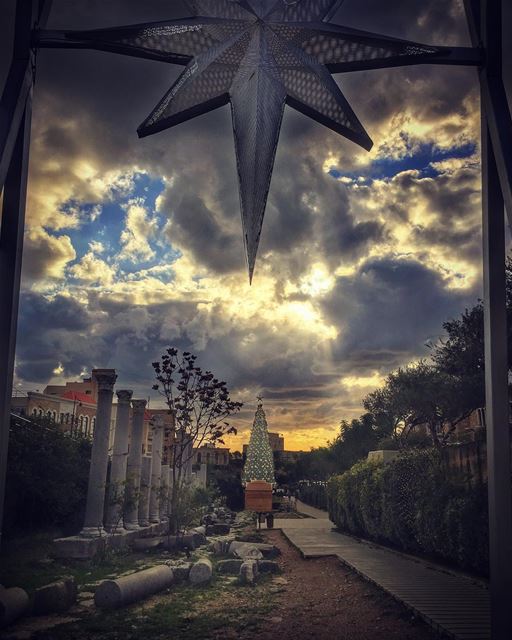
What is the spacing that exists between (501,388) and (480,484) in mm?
6341

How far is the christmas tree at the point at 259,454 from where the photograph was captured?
32031mm

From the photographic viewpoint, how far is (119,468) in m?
18.5

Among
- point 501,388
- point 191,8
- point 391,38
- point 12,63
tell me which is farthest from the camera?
point 191,8

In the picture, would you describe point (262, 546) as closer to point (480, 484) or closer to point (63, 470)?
point (63, 470)

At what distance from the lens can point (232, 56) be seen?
23.0 feet

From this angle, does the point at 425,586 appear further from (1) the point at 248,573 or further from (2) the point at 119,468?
(2) the point at 119,468

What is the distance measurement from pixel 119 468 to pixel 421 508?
10.0 meters

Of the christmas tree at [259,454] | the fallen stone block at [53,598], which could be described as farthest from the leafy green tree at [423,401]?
the fallen stone block at [53,598]

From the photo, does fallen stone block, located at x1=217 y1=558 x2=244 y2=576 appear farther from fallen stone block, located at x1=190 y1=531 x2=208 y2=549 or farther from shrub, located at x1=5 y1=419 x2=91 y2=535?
shrub, located at x1=5 y1=419 x2=91 y2=535

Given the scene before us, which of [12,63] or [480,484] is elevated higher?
[12,63]

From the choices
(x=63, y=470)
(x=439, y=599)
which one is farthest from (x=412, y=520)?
(x=63, y=470)

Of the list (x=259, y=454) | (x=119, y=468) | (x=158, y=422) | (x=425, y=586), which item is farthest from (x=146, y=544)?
(x=259, y=454)

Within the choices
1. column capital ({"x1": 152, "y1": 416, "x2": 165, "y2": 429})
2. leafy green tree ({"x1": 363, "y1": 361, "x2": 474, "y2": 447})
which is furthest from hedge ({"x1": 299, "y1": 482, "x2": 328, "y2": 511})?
column capital ({"x1": 152, "y1": 416, "x2": 165, "y2": 429})

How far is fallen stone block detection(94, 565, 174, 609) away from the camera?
1016cm
